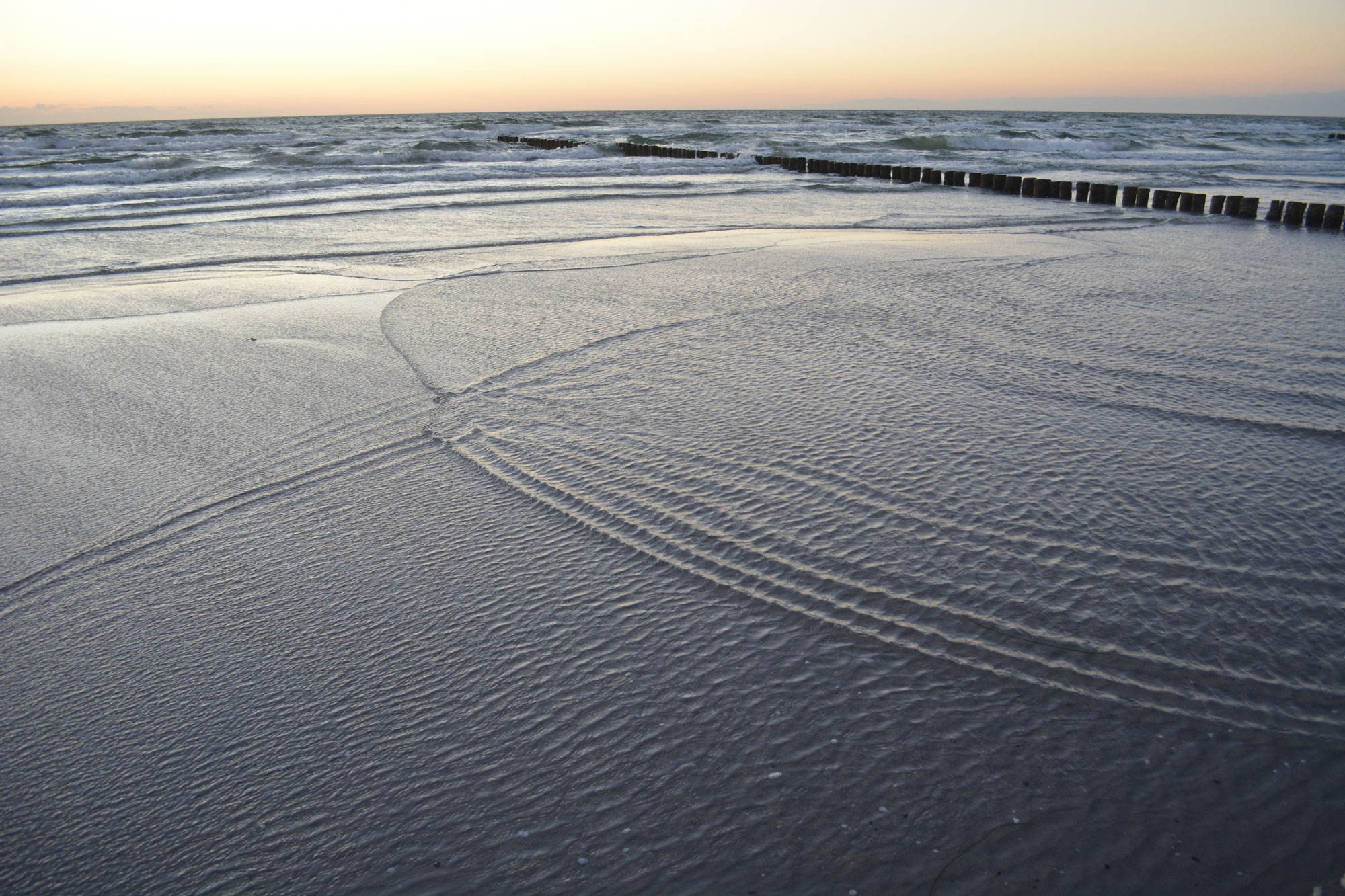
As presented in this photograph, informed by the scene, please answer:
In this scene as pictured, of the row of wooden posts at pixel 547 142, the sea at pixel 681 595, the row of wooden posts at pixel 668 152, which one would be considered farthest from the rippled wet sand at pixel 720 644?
the row of wooden posts at pixel 547 142

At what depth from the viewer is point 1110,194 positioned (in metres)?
13.8

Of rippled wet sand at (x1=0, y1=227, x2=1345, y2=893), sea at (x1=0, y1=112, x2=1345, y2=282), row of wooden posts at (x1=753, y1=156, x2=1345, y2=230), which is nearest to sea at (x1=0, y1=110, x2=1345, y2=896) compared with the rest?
rippled wet sand at (x1=0, y1=227, x2=1345, y2=893)

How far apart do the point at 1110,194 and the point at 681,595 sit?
564 inches

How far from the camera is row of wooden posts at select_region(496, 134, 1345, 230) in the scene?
1060cm

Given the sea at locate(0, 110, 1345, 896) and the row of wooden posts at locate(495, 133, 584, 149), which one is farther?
the row of wooden posts at locate(495, 133, 584, 149)

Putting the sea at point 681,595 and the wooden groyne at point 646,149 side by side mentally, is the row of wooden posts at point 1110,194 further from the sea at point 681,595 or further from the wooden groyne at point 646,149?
the wooden groyne at point 646,149

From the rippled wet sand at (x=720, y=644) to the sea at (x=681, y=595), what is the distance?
0.01 metres

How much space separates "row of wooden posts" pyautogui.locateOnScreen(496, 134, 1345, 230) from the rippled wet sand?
26.5 ft

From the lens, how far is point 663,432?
3848 millimetres

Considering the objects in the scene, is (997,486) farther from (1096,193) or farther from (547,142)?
(547,142)

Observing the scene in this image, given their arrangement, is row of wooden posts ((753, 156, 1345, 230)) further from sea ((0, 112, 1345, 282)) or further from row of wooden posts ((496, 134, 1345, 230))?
sea ((0, 112, 1345, 282))

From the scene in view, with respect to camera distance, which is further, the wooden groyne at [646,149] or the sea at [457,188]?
the wooden groyne at [646,149]

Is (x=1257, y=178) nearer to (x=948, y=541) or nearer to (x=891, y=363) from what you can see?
(x=891, y=363)

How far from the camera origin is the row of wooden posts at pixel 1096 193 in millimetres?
10602
